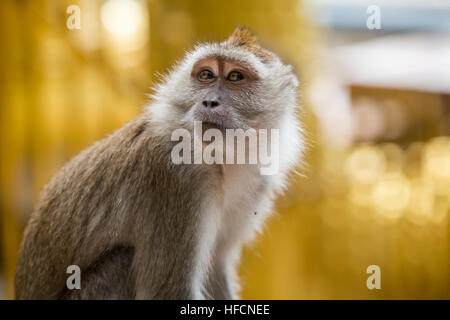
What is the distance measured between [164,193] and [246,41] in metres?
1.01

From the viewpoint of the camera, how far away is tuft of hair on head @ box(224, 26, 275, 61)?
312cm

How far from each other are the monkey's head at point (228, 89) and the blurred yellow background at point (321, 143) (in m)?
1.89

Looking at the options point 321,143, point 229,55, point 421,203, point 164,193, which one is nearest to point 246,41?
point 229,55

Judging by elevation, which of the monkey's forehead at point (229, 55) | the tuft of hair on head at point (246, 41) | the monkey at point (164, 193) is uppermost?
the tuft of hair on head at point (246, 41)

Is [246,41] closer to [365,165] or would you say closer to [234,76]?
[234,76]

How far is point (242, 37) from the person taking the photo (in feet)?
10.4

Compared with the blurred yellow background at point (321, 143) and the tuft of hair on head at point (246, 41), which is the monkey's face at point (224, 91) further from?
the blurred yellow background at point (321, 143)

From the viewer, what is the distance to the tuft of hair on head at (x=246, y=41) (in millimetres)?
3117

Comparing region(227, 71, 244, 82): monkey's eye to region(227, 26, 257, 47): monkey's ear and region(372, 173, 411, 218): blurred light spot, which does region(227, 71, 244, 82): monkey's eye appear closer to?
region(227, 26, 257, 47): monkey's ear

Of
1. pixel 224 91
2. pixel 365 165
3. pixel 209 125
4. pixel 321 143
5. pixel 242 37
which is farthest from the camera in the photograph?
pixel 365 165

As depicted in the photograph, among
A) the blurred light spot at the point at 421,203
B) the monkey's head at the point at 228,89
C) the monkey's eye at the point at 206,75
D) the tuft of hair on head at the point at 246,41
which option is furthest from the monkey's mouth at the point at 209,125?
the blurred light spot at the point at 421,203

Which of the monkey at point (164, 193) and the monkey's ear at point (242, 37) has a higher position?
the monkey's ear at point (242, 37)

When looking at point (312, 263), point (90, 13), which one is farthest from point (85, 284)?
point (312, 263)
